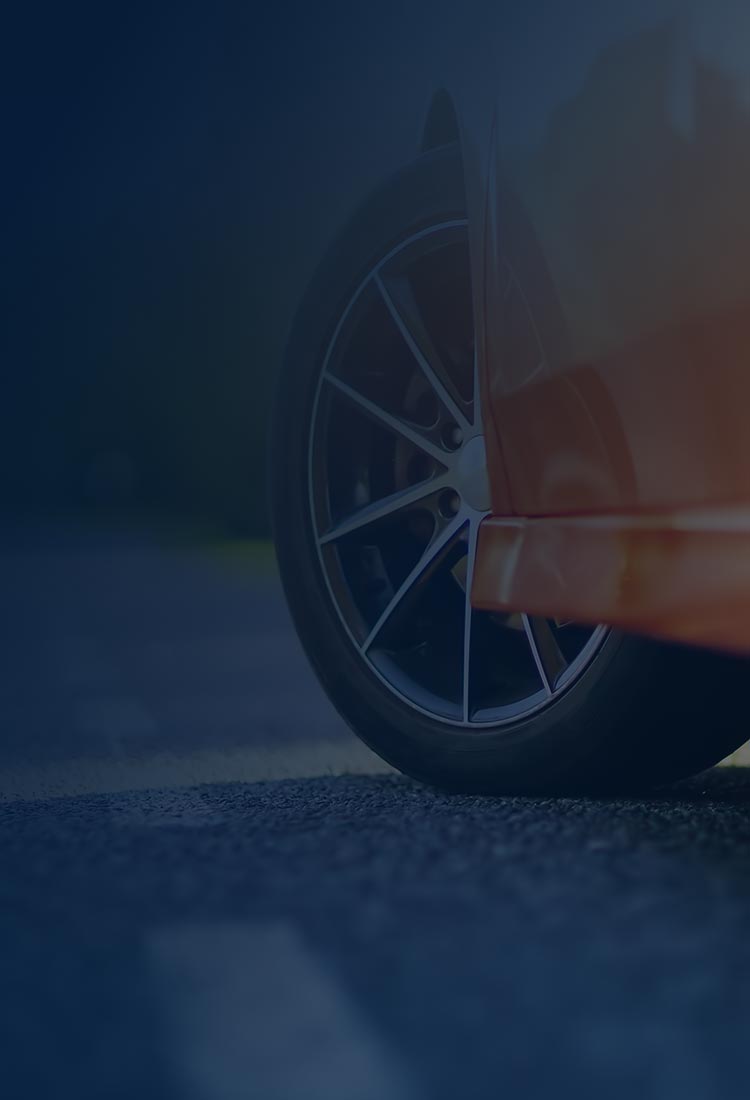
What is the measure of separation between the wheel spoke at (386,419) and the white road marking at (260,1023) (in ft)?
3.87

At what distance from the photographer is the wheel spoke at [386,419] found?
9.37 feet

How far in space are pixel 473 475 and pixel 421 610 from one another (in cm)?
34

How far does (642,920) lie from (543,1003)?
1.06 feet

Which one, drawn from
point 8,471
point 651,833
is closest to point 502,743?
point 651,833

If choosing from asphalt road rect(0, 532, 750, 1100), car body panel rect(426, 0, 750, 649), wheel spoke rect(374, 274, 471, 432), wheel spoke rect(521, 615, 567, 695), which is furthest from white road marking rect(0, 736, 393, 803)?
car body panel rect(426, 0, 750, 649)

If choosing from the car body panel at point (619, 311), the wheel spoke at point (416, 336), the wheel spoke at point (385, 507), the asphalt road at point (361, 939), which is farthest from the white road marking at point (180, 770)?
the car body panel at point (619, 311)

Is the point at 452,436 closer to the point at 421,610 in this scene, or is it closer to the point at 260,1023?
the point at 421,610

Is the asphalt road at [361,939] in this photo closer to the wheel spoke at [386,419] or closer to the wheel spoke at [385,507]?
the wheel spoke at [385,507]

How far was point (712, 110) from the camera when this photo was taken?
1975mm

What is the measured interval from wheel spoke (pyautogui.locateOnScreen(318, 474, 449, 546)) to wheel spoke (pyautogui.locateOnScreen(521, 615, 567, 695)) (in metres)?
0.34

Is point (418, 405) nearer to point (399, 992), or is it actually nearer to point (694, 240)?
point (694, 240)

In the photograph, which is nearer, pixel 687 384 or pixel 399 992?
pixel 399 992

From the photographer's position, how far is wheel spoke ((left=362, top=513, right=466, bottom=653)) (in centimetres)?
278

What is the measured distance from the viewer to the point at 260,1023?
5.24ft
